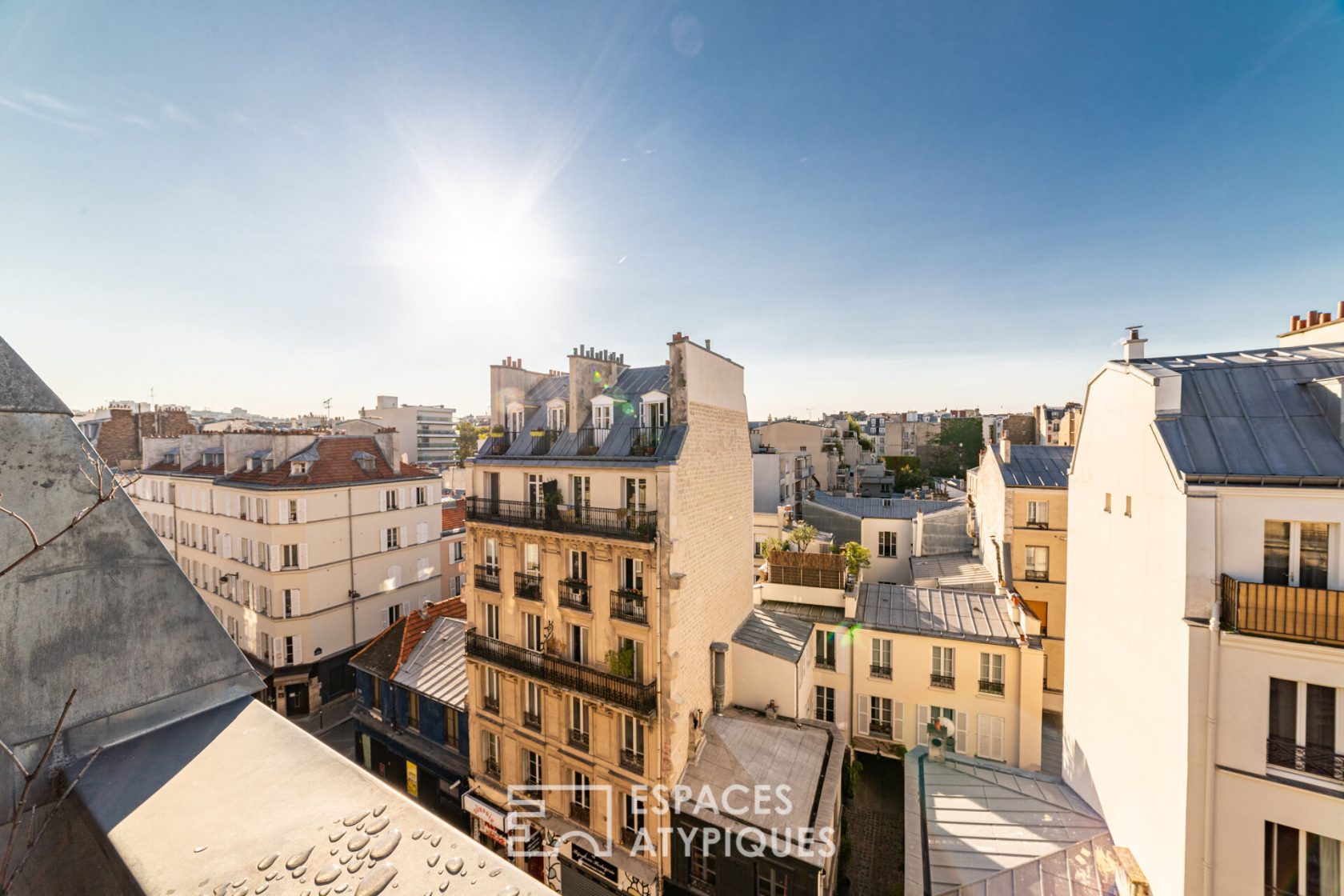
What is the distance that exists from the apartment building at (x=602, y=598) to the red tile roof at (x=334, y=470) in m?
14.0

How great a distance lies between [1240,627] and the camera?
9.04m

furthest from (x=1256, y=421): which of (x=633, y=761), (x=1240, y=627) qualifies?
(x=633, y=761)

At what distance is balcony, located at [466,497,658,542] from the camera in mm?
14727

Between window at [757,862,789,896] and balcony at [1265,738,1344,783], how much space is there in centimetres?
986

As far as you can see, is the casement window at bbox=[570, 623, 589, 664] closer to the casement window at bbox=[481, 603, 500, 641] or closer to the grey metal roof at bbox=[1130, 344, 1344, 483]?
the casement window at bbox=[481, 603, 500, 641]

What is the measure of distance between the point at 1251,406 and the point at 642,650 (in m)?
14.6

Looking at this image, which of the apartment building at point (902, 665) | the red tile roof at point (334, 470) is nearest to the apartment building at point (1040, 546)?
the apartment building at point (902, 665)

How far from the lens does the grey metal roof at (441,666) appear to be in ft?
63.2

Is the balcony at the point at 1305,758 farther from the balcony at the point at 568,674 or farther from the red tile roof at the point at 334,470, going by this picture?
the red tile roof at the point at 334,470

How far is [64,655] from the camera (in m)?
2.39

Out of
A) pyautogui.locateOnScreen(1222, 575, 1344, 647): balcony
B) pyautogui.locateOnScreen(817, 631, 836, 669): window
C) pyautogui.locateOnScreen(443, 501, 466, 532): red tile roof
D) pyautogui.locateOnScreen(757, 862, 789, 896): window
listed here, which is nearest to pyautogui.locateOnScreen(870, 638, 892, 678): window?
pyautogui.locateOnScreen(817, 631, 836, 669): window

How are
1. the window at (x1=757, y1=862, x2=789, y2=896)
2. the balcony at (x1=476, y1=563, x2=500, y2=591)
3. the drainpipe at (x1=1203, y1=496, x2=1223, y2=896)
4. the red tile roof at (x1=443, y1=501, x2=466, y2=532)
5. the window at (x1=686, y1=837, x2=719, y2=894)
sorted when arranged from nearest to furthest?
the drainpipe at (x1=1203, y1=496, x2=1223, y2=896) < the window at (x1=757, y1=862, x2=789, y2=896) < the window at (x1=686, y1=837, x2=719, y2=894) < the balcony at (x1=476, y1=563, x2=500, y2=591) < the red tile roof at (x1=443, y1=501, x2=466, y2=532)

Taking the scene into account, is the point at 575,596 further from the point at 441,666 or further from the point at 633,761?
the point at 441,666

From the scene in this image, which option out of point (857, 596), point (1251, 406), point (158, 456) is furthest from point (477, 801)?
point (158, 456)
